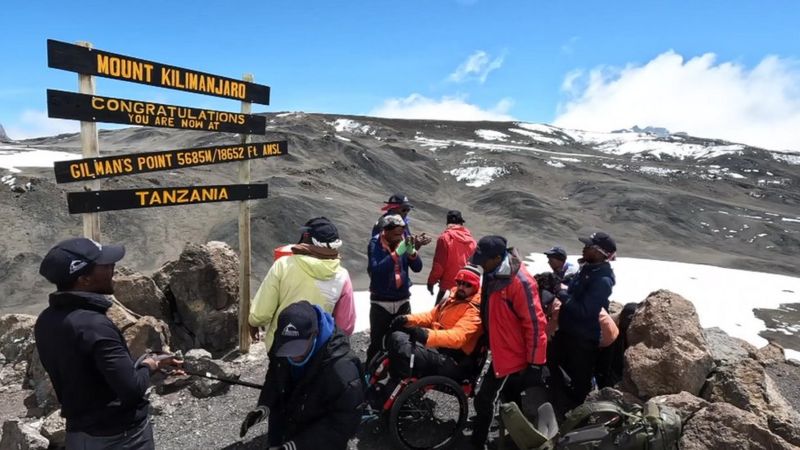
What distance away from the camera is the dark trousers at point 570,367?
17.4 feet

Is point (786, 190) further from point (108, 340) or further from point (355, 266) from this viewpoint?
point (108, 340)

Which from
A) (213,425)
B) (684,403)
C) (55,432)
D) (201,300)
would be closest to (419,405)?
(213,425)

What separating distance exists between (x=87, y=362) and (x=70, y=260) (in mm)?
571

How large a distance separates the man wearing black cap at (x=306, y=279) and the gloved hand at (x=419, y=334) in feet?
2.64

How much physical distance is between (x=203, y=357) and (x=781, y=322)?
18.5 meters

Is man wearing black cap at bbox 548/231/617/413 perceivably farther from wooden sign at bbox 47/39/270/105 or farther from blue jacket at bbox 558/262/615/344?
wooden sign at bbox 47/39/270/105

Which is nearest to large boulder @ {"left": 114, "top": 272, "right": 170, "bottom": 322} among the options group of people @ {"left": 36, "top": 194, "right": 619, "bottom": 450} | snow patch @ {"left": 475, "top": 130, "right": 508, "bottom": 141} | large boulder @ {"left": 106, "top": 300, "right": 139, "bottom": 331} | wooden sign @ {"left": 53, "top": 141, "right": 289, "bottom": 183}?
large boulder @ {"left": 106, "top": 300, "right": 139, "bottom": 331}

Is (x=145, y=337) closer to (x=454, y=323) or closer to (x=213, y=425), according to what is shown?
(x=213, y=425)

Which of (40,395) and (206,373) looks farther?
(206,373)

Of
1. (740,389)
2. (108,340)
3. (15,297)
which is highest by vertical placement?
(108,340)

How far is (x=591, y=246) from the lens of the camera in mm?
5137

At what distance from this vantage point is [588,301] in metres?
5.11

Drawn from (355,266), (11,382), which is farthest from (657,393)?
(355,266)

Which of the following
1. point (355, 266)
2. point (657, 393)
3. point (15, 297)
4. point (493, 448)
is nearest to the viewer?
point (493, 448)
